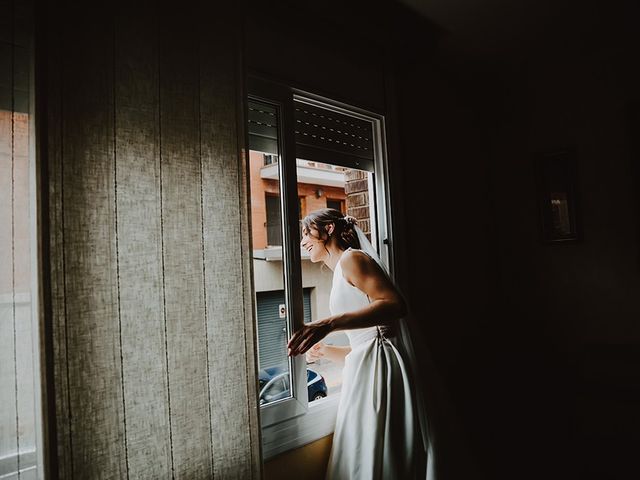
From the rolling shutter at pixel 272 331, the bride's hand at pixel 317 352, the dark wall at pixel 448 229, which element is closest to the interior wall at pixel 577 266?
the dark wall at pixel 448 229

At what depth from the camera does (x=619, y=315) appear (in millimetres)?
2621

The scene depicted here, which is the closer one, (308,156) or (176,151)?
(176,151)

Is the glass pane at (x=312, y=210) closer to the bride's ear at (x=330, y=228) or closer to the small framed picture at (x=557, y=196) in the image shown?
the bride's ear at (x=330, y=228)

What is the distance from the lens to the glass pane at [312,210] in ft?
6.84

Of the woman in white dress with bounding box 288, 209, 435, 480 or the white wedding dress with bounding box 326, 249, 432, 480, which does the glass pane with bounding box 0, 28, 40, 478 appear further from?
the white wedding dress with bounding box 326, 249, 432, 480

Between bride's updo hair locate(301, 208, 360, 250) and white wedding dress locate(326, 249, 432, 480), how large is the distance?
7.5 inches

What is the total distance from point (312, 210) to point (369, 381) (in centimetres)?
94

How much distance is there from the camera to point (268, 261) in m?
1.75

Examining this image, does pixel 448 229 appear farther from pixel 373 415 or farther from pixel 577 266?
pixel 373 415

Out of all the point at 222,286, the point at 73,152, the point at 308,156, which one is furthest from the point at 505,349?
the point at 73,152

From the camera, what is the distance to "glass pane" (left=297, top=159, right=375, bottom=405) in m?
2.08

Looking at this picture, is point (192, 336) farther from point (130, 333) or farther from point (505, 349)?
point (505, 349)

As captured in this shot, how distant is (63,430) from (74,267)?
1.31 feet

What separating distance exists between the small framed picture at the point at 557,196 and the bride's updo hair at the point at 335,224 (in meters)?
1.79
